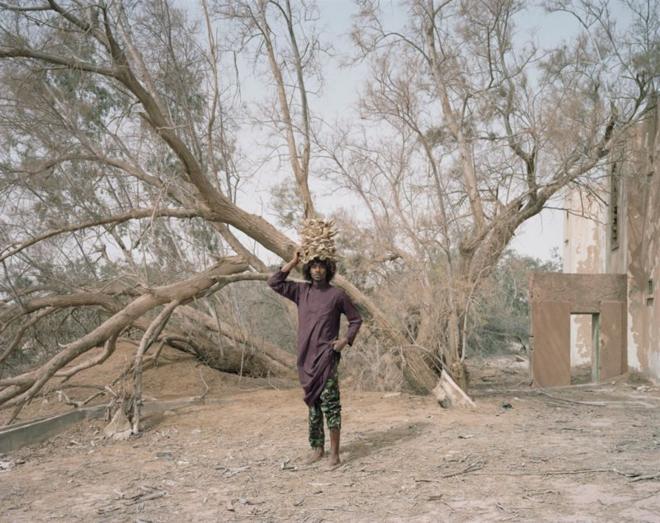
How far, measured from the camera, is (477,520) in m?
4.12

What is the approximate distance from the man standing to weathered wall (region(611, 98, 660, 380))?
8.80 metres

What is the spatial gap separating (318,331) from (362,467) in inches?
46.8

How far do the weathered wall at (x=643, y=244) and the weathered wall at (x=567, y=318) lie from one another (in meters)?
0.26

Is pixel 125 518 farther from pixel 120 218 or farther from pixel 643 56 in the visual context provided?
pixel 643 56

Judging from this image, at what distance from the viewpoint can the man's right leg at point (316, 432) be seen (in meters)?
5.79

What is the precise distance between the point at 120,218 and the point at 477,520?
712cm

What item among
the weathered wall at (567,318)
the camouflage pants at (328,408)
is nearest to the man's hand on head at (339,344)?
the camouflage pants at (328,408)

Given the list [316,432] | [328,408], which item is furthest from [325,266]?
[316,432]

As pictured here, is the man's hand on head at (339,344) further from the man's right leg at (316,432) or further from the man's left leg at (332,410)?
the man's right leg at (316,432)

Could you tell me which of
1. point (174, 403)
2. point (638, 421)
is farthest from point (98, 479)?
point (638, 421)

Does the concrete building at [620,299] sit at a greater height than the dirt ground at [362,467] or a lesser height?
greater

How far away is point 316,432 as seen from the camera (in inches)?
231

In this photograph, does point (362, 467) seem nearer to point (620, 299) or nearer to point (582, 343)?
point (620, 299)

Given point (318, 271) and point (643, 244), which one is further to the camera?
point (643, 244)
